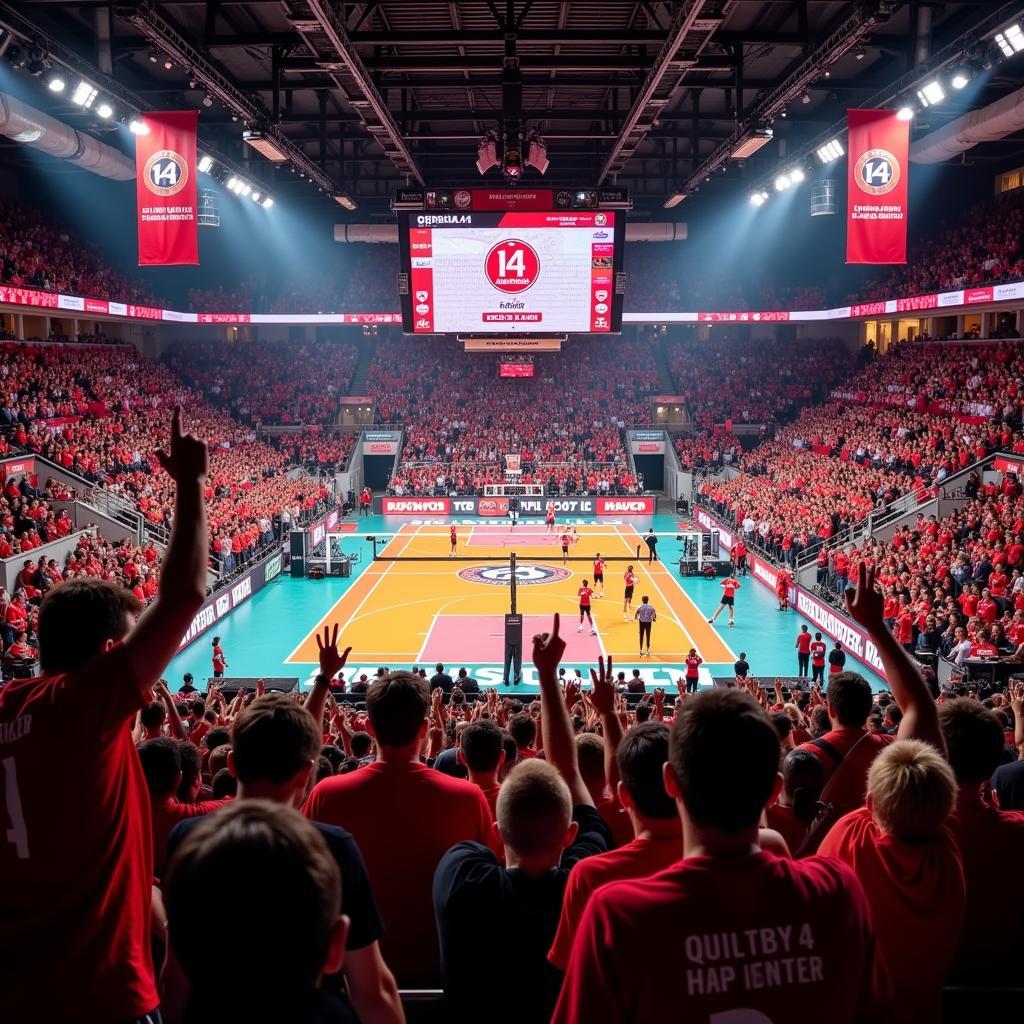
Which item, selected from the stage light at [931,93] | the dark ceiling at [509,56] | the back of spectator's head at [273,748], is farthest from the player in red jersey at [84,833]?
the stage light at [931,93]

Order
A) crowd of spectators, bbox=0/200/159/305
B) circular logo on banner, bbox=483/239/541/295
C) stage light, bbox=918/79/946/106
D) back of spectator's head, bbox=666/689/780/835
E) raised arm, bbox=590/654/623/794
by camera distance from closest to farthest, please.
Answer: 1. back of spectator's head, bbox=666/689/780/835
2. raised arm, bbox=590/654/623/794
3. stage light, bbox=918/79/946/106
4. circular logo on banner, bbox=483/239/541/295
5. crowd of spectators, bbox=0/200/159/305

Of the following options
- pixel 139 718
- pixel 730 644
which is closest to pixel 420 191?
pixel 730 644

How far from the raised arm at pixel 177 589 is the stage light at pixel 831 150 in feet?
90.2

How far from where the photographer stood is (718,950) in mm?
2262

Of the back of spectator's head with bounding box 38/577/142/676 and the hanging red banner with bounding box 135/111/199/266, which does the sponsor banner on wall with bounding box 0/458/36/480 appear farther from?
the back of spectator's head with bounding box 38/577/142/676

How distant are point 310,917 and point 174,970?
53.4 inches

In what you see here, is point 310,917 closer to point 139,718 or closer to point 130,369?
point 139,718

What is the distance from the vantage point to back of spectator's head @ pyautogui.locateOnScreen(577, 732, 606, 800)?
607 centimetres

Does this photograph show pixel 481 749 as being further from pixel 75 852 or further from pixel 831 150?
pixel 831 150

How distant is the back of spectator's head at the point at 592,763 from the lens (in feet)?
19.9

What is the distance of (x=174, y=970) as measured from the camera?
2.88 m

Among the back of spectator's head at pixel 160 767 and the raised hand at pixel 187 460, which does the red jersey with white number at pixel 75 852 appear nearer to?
the raised hand at pixel 187 460

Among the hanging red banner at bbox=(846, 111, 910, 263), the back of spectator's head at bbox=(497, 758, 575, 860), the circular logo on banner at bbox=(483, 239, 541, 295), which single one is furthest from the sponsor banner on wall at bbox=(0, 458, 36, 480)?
the back of spectator's head at bbox=(497, 758, 575, 860)

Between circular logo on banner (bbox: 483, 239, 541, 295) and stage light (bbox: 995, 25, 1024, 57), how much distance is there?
40.7 ft
